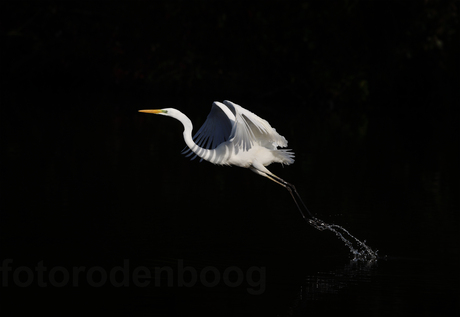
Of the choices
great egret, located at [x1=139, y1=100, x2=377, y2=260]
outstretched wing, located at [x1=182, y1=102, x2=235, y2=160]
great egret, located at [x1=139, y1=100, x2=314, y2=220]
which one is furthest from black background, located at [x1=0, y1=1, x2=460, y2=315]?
outstretched wing, located at [x1=182, y1=102, x2=235, y2=160]

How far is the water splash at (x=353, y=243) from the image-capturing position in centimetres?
723

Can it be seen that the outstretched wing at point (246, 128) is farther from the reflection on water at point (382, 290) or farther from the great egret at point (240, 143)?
the reflection on water at point (382, 290)

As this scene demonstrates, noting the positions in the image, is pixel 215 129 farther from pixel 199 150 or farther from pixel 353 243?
pixel 353 243

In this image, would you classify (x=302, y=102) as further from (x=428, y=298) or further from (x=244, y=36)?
(x=428, y=298)

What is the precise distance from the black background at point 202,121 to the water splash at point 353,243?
0.13m

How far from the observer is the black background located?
757 cm

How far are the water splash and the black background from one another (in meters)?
0.13

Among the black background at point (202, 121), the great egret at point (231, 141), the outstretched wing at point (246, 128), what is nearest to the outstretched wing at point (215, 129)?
the great egret at point (231, 141)

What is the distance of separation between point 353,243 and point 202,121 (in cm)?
1038

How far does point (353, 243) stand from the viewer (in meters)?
7.66

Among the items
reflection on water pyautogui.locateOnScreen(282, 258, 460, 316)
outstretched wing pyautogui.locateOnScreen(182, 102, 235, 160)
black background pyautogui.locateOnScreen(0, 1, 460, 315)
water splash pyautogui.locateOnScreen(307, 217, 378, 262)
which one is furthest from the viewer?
outstretched wing pyautogui.locateOnScreen(182, 102, 235, 160)

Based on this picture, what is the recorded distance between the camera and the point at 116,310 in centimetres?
561

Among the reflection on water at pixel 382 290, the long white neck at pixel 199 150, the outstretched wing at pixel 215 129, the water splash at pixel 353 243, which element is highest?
the outstretched wing at pixel 215 129

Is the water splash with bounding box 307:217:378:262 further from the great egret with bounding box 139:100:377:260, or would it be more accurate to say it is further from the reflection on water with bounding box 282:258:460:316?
the reflection on water with bounding box 282:258:460:316
